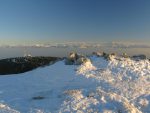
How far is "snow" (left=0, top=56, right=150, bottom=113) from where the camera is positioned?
1363 inches

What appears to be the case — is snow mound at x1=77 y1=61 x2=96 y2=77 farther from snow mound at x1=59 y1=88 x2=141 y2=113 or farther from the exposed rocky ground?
the exposed rocky ground

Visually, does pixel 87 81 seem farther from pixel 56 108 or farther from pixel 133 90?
pixel 56 108

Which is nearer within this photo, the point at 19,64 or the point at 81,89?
the point at 81,89

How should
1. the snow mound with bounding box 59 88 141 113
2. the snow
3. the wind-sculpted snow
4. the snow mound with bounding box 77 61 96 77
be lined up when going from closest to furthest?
1. the snow mound with bounding box 59 88 141 113
2. the snow
3. the wind-sculpted snow
4. the snow mound with bounding box 77 61 96 77

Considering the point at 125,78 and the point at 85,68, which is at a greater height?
the point at 85,68

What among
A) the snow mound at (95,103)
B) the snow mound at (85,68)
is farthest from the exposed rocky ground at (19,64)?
the snow mound at (95,103)

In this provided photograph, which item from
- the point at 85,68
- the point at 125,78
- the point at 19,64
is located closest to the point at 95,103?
the point at 125,78

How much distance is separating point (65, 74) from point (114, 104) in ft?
46.5

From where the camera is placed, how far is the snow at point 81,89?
3462 centimetres

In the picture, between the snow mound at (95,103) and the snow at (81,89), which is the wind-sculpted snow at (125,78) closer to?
the snow at (81,89)

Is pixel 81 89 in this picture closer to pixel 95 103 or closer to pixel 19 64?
pixel 95 103

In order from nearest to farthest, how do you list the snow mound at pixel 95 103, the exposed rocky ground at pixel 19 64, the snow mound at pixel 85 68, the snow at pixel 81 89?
the snow mound at pixel 95 103
the snow at pixel 81 89
the snow mound at pixel 85 68
the exposed rocky ground at pixel 19 64

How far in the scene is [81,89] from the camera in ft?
130

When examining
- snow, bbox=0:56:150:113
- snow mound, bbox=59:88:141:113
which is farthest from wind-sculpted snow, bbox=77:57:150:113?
snow mound, bbox=59:88:141:113
